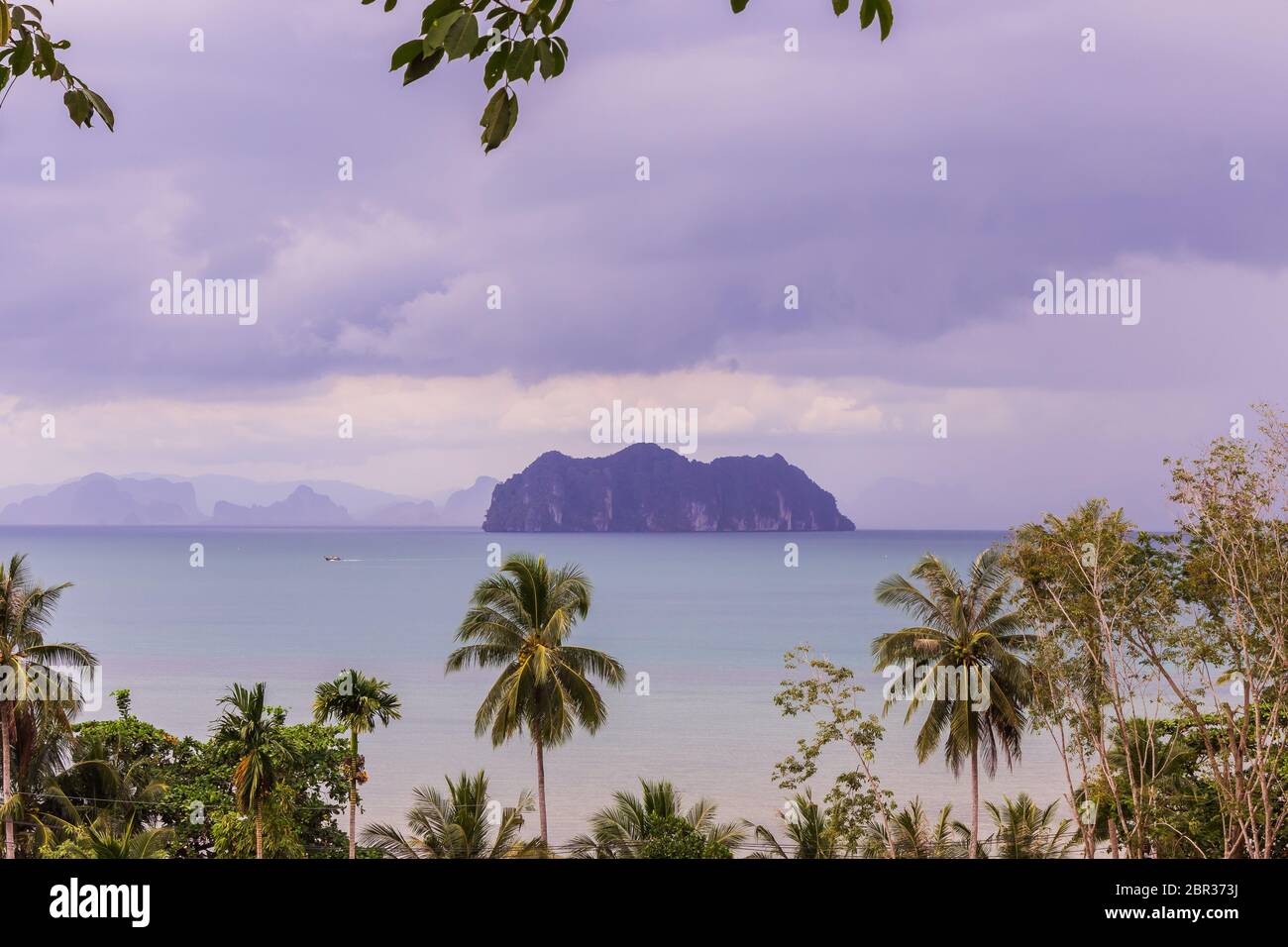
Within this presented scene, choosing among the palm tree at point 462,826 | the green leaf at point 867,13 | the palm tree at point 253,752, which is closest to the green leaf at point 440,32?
the green leaf at point 867,13

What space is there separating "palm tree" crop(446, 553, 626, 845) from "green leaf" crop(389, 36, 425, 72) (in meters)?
19.8

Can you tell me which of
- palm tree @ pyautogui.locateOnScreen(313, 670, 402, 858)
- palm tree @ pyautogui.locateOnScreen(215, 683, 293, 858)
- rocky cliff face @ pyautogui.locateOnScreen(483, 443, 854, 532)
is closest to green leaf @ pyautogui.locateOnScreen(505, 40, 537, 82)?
palm tree @ pyautogui.locateOnScreen(313, 670, 402, 858)

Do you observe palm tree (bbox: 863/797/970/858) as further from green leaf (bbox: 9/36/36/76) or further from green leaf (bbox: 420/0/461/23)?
green leaf (bbox: 420/0/461/23)

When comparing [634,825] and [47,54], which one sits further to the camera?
[634,825]

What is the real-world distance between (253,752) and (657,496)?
13786 cm

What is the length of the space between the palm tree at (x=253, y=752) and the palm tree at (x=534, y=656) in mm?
3663

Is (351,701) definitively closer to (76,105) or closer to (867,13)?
(76,105)

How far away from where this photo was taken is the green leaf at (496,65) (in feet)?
5.49

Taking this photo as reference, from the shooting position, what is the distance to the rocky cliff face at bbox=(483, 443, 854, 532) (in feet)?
470

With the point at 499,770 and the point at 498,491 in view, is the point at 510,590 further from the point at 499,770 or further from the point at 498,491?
the point at 498,491

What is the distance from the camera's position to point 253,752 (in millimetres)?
18891

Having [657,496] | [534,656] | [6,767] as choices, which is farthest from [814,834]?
[657,496]

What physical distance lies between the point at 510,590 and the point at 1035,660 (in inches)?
377
